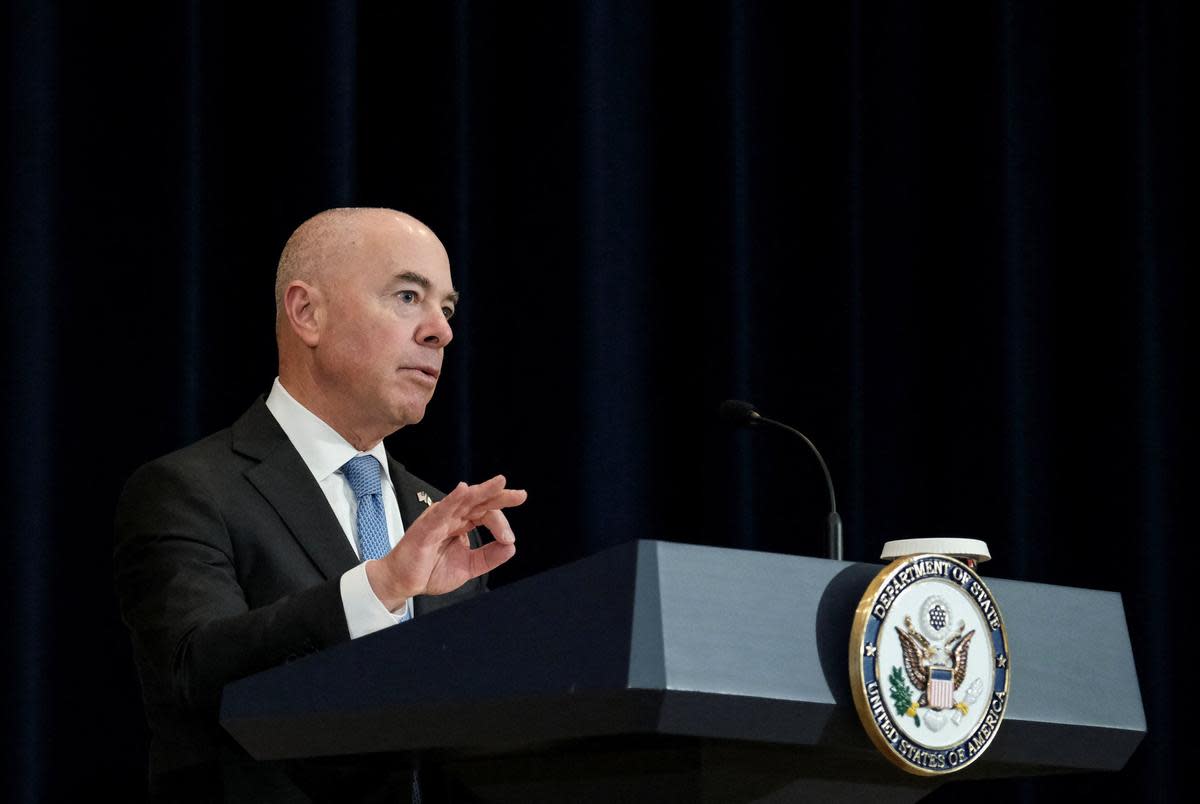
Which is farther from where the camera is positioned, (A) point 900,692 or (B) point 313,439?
(B) point 313,439

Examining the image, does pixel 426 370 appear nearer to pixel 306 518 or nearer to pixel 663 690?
pixel 306 518

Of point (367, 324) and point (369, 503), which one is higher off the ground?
point (367, 324)

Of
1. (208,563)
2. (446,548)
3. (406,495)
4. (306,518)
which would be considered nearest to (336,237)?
(406,495)

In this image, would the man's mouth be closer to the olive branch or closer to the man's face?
the man's face

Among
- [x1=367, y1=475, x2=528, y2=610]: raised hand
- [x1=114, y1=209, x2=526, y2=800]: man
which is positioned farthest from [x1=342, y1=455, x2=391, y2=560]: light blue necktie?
[x1=367, y1=475, x2=528, y2=610]: raised hand

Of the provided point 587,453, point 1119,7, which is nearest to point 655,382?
point 587,453

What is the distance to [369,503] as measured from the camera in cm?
182

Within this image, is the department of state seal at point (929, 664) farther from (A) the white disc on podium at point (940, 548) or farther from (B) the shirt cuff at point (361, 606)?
(B) the shirt cuff at point (361, 606)

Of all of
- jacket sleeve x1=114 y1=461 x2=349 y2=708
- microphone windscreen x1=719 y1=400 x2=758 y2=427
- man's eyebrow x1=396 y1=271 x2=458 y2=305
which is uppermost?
man's eyebrow x1=396 y1=271 x2=458 y2=305

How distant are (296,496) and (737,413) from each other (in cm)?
48

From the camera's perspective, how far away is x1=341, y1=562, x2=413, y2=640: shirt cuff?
4.11ft

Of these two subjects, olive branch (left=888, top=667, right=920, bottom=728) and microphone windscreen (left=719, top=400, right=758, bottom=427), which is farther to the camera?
microphone windscreen (left=719, top=400, right=758, bottom=427)

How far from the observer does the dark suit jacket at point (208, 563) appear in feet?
4.94

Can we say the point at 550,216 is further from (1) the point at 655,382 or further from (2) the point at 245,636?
(2) the point at 245,636
